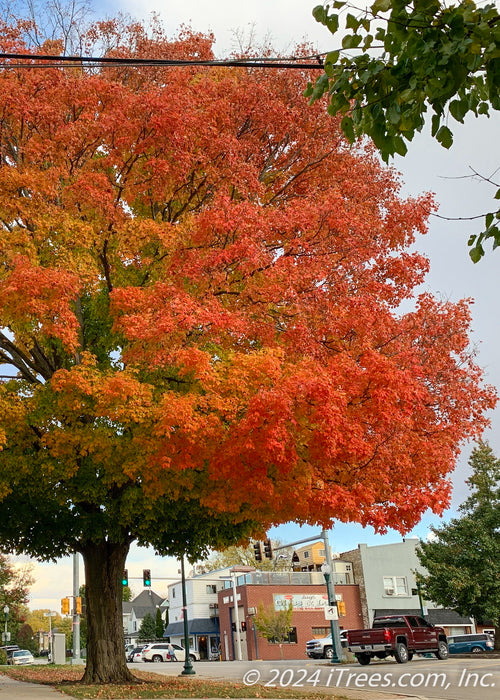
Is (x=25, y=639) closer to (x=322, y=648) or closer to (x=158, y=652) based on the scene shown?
(x=158, y=652)

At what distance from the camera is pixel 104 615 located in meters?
17.5

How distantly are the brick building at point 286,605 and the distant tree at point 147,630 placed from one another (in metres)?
28.1

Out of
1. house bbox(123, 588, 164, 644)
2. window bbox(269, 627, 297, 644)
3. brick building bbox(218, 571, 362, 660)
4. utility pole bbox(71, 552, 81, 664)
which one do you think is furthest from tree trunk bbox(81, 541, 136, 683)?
house bbox(123, 588, 164, 644)

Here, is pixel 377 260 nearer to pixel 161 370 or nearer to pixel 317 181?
pixel 317 181

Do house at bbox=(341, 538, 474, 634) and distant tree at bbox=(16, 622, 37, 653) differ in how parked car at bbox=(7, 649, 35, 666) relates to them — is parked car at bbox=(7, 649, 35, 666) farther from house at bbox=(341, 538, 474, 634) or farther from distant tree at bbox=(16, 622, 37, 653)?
distant tree at bbox=(16, 622, 37, 653)

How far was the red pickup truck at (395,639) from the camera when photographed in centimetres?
2791

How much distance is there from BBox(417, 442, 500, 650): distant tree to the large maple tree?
21287mm

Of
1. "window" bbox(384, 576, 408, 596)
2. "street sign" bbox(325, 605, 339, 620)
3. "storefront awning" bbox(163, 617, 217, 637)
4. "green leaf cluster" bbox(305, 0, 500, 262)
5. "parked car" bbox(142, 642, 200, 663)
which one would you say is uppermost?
"green leaf cluster" bbox(305, 0, 500, 262)

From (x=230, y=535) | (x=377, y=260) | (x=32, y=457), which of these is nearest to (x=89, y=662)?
(x=230, y=535)

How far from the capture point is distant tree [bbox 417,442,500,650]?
3400cm

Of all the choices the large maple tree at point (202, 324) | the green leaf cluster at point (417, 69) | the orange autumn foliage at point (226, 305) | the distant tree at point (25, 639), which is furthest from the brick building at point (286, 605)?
the green leaf cluster at point (417, 69)

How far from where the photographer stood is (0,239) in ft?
45.0

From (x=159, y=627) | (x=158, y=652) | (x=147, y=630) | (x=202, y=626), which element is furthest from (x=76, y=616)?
(x=147, y=630)

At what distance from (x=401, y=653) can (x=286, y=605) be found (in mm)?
27849
